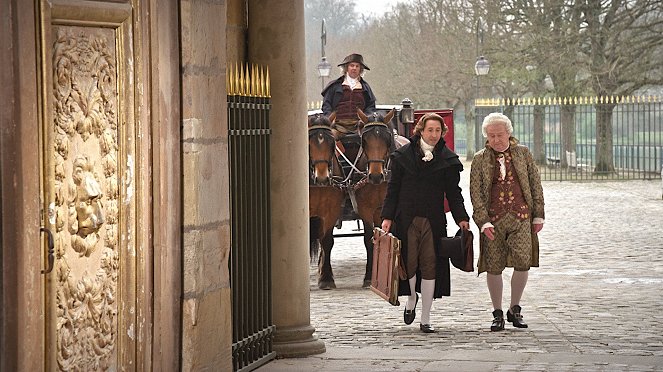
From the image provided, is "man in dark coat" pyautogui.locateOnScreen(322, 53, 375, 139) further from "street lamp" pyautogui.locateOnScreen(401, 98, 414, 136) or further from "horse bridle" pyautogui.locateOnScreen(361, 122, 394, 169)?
"street lamp" pyautogui.locateOnScreen(401, 98, 414, 136)

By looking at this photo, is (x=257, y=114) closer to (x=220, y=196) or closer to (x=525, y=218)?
(x=220, y=196)

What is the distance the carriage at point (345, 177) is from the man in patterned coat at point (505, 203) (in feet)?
10.4

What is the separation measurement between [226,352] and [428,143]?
151 inches

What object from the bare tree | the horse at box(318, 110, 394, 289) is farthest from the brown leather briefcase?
the bare tree

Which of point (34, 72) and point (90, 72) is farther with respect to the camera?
point (90, 72)

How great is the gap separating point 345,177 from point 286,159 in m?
4.99

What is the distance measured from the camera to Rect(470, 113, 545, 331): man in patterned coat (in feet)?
34.9

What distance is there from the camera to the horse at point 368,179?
13.9 m

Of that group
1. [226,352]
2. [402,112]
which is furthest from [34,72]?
[402,112]

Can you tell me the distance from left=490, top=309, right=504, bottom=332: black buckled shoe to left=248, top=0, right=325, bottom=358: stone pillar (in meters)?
2.05

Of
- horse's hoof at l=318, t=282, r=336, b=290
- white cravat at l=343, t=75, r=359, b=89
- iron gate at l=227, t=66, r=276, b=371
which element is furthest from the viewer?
white cravat at l=343, t=75, r=359, b=89

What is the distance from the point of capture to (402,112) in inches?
605

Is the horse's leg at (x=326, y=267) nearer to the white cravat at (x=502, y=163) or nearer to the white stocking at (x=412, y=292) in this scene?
the white stocking at (x=412, y=292)

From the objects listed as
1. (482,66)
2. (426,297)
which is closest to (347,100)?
(426,297)
